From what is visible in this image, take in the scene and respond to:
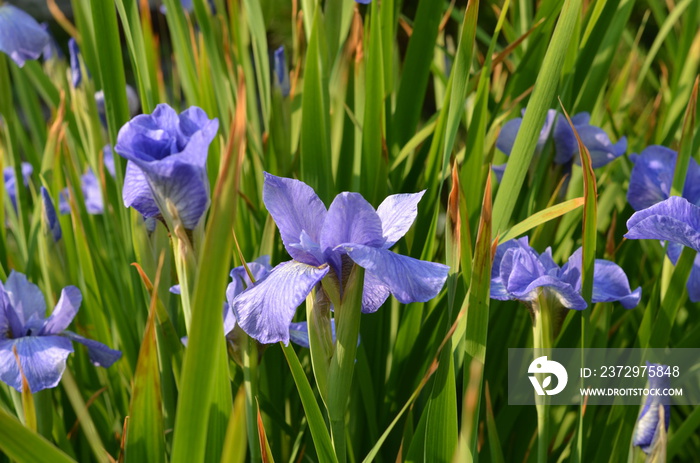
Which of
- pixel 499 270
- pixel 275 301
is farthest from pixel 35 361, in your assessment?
pixel 499 270

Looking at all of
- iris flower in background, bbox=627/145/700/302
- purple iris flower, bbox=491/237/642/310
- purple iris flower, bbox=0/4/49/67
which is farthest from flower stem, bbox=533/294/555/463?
purple iris flower, bbox=0/4/49/67

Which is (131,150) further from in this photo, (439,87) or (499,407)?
(439,87)

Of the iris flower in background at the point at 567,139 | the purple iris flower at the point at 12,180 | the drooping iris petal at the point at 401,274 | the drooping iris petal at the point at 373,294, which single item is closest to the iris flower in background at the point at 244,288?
the drooping iris petal at the point at 373,294

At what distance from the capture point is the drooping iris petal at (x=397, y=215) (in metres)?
0.52

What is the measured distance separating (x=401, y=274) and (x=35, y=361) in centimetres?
41

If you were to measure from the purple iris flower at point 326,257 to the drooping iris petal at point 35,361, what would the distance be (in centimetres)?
27

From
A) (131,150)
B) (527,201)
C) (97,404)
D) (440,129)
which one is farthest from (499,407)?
(131,150)

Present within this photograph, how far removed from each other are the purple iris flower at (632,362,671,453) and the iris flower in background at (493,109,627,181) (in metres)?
0.36

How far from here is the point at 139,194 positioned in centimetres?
57

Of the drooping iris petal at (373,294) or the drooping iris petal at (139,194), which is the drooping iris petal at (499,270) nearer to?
the drooping iris petal at (373,294)

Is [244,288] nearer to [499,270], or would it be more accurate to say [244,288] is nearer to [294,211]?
[294,211]

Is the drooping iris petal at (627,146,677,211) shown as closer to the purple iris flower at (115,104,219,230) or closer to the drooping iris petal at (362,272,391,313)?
the drooping iris petal at (362,272,391,313)

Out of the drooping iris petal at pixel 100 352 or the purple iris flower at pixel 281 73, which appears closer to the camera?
the drooping iris petal at pixel 100 352

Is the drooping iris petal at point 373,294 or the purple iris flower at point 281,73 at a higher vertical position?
the purple iris flower at point 281,73
